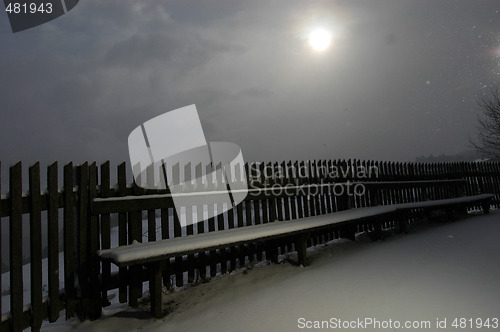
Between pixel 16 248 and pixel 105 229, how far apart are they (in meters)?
0.83

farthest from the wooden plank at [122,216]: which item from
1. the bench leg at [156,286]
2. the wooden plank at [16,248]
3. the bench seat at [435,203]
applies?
the bench seat at [435,203]

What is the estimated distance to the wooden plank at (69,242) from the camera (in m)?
3.05

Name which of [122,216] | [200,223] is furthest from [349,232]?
[122,216]

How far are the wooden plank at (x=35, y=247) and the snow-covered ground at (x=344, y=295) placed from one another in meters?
0.29

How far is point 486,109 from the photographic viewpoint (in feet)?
54.7

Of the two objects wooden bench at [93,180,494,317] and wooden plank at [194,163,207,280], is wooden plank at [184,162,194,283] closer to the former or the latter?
wooden plank at [194,163,207,280]

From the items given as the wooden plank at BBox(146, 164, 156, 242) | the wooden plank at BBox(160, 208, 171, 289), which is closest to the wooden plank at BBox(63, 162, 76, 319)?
the wooden plank at BBox(146, 164, 156, 242)

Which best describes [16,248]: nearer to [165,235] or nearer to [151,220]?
[151,220]

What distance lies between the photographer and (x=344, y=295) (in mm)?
3014

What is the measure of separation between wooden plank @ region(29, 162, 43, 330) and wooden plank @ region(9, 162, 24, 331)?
91 millimetres

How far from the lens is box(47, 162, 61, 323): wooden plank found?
2.93m

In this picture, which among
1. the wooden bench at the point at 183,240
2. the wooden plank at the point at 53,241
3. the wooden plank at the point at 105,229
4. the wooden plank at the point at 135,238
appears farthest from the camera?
the wooden plank at the point at 135,238

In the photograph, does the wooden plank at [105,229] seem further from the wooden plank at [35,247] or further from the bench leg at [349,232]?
the bench leg at [349,232]

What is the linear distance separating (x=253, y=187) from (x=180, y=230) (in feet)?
4.98
